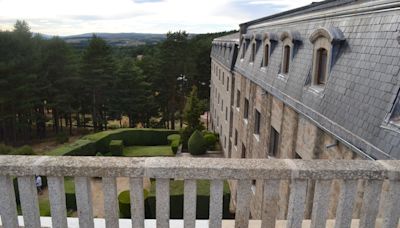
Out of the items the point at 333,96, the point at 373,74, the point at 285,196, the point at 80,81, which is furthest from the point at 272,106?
the point at 80,81

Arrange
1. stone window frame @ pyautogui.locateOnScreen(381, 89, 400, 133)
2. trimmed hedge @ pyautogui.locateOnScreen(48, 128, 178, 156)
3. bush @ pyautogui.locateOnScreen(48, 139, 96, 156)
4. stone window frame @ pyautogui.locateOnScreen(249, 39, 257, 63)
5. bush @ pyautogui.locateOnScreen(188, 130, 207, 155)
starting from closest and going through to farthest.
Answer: stone window frame @ pyautogui.locateOnScreen(381, 89, 400, 133) < stone window frame @ pyautogui.locateOnScreen(249, 39, 257, 63) < bush @ pyautogui.locateOnScreen(48, 139, 96, 156) < trimmed hedge @ pyautogui.locateOnScreen(48, 128, 178, 156) < bush @ pyautogui.locateOnScreen(188, 130, 207, 155)

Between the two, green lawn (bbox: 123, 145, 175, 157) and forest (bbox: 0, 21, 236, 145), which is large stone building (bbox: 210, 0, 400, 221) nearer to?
green lawn (bbox: 123, 145, 175, 157)

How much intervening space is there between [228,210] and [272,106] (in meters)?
6.90

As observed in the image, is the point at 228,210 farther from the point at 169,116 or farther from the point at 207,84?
the point at 207,84

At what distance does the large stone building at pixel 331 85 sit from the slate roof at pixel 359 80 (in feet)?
0.05

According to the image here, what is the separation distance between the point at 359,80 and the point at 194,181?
4.54 metres

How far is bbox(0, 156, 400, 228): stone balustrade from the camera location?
8.90 feet

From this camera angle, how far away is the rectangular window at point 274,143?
1096 cm

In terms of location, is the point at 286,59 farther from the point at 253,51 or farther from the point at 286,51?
the point at 253,51

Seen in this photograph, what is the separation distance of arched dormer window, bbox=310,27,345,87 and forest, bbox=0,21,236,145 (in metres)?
24.5

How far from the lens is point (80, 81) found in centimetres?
3625

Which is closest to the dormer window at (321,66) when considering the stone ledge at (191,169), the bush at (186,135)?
the stone ledge at (191,169)

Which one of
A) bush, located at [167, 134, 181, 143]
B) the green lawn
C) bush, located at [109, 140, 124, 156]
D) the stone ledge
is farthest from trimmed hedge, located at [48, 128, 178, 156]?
the stone ledge

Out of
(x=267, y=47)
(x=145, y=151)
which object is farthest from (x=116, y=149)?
(x=267, y=47)
